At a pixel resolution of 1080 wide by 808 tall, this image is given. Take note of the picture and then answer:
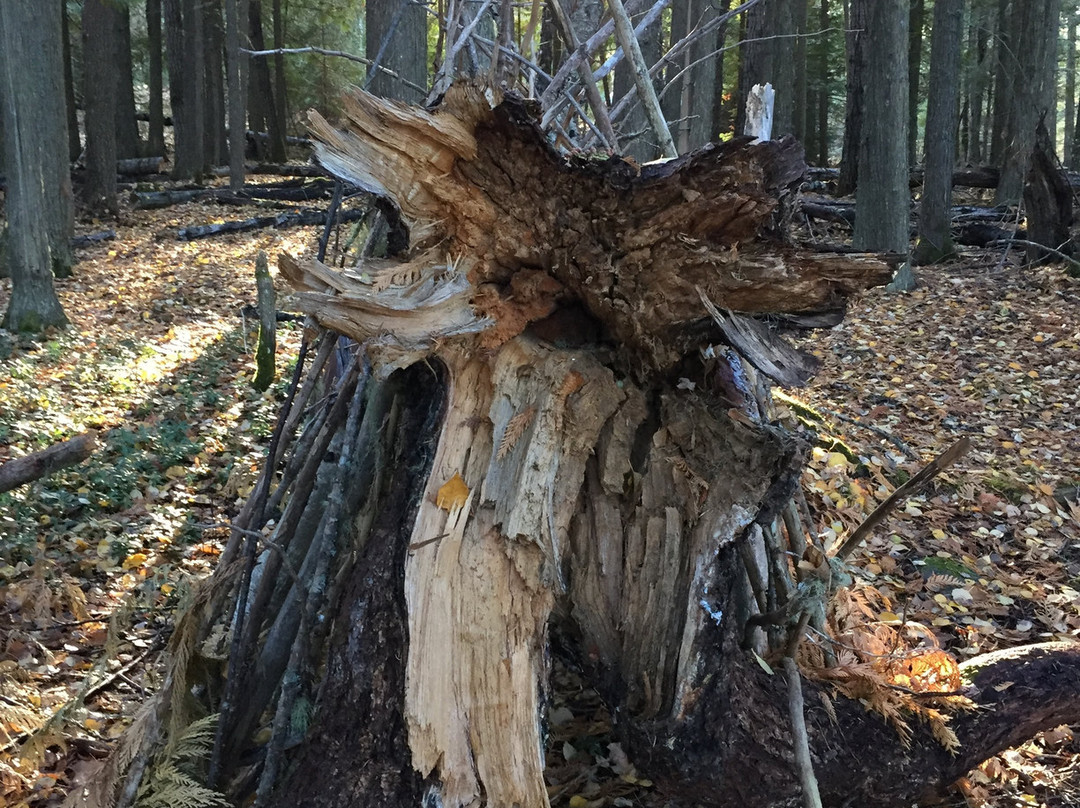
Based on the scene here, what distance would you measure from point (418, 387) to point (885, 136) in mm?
8164

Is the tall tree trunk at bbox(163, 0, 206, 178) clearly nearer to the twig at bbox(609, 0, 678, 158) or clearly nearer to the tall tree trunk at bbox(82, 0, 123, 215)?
the tall tree trunk at bbox(82, 0, 123, 215)

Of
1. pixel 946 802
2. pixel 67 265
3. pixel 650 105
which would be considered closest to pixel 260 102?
pixel 67 265

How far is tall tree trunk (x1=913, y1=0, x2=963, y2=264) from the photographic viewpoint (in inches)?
394

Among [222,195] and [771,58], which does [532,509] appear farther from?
[222,195]

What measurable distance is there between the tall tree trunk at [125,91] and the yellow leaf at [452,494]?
18003mm

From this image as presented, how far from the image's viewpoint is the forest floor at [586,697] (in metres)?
2.80

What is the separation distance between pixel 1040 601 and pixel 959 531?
0.78 metres

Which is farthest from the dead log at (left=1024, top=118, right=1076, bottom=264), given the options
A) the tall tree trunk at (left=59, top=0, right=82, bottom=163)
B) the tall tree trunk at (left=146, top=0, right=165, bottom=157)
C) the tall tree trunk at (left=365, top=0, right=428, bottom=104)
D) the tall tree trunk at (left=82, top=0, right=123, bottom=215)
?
the tall tree trunk at (left=146, top=0, right=165, bottom=157)

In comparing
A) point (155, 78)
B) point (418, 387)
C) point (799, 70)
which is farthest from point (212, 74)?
point (418, 387)

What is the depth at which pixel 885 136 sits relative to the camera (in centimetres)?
877

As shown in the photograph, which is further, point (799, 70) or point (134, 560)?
point (799, 70)

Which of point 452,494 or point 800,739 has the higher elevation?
point 452,494

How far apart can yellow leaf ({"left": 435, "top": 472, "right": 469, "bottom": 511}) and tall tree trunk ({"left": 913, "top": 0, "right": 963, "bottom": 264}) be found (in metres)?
10.2

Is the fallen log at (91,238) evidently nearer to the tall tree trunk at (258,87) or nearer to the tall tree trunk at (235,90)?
the tall tree trunk at (235,90)
